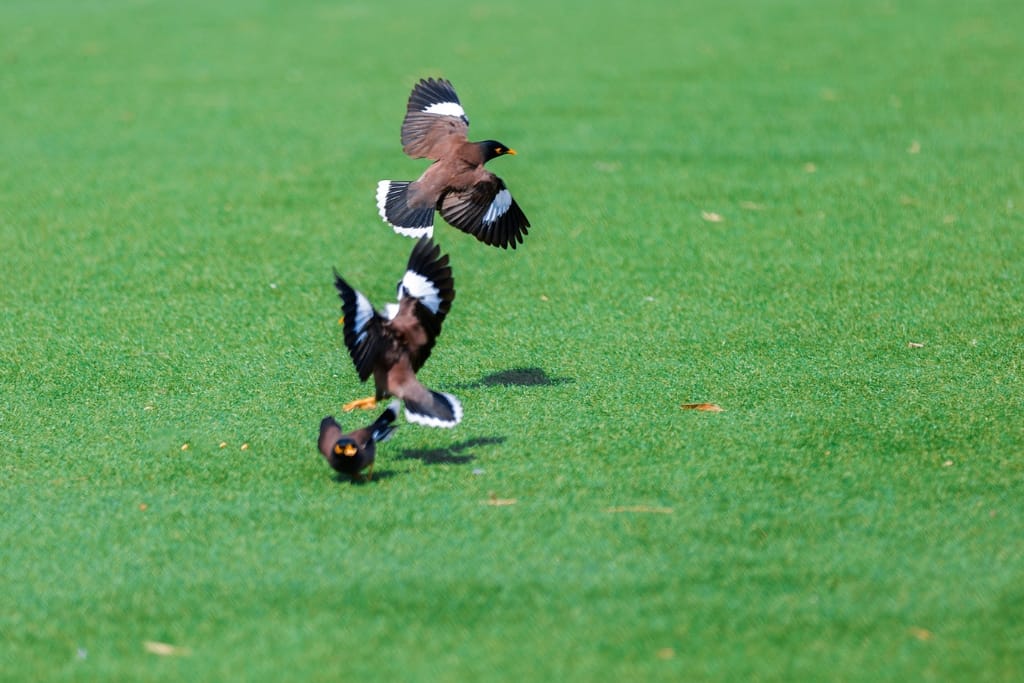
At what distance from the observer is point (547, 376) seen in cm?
541

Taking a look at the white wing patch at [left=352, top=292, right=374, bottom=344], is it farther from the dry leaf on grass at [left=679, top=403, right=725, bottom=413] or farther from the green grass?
the dry leaf on grass at [left=679, top=403, right=725, bottom=413]

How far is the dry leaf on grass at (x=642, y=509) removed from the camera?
Result: 4.14 metres

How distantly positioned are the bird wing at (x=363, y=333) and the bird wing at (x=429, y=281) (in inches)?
7.1

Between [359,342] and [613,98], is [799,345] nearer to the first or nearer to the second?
[359,342]

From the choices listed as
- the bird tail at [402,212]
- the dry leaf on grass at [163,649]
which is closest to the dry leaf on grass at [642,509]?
the dry leaf on grass at [163,649]

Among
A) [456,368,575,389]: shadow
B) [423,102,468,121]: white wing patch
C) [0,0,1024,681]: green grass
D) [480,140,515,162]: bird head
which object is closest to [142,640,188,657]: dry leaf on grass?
[0,0,1024,681]: green grass

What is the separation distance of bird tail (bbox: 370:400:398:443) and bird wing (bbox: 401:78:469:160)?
172 cm

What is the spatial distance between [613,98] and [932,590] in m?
6.70

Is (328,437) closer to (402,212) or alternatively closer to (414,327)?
(414,327)

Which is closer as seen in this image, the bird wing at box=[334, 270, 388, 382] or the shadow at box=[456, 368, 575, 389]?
the bird wing at box=[334, 270, 388, 382]

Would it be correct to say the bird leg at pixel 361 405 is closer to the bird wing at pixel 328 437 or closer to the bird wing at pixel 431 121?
the bird wing at pixel 328 437

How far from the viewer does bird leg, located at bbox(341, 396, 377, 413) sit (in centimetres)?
502

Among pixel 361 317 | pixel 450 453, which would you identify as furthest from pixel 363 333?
pixel 450 453

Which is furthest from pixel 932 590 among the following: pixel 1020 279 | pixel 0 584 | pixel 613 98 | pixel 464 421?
pixel 613 98
